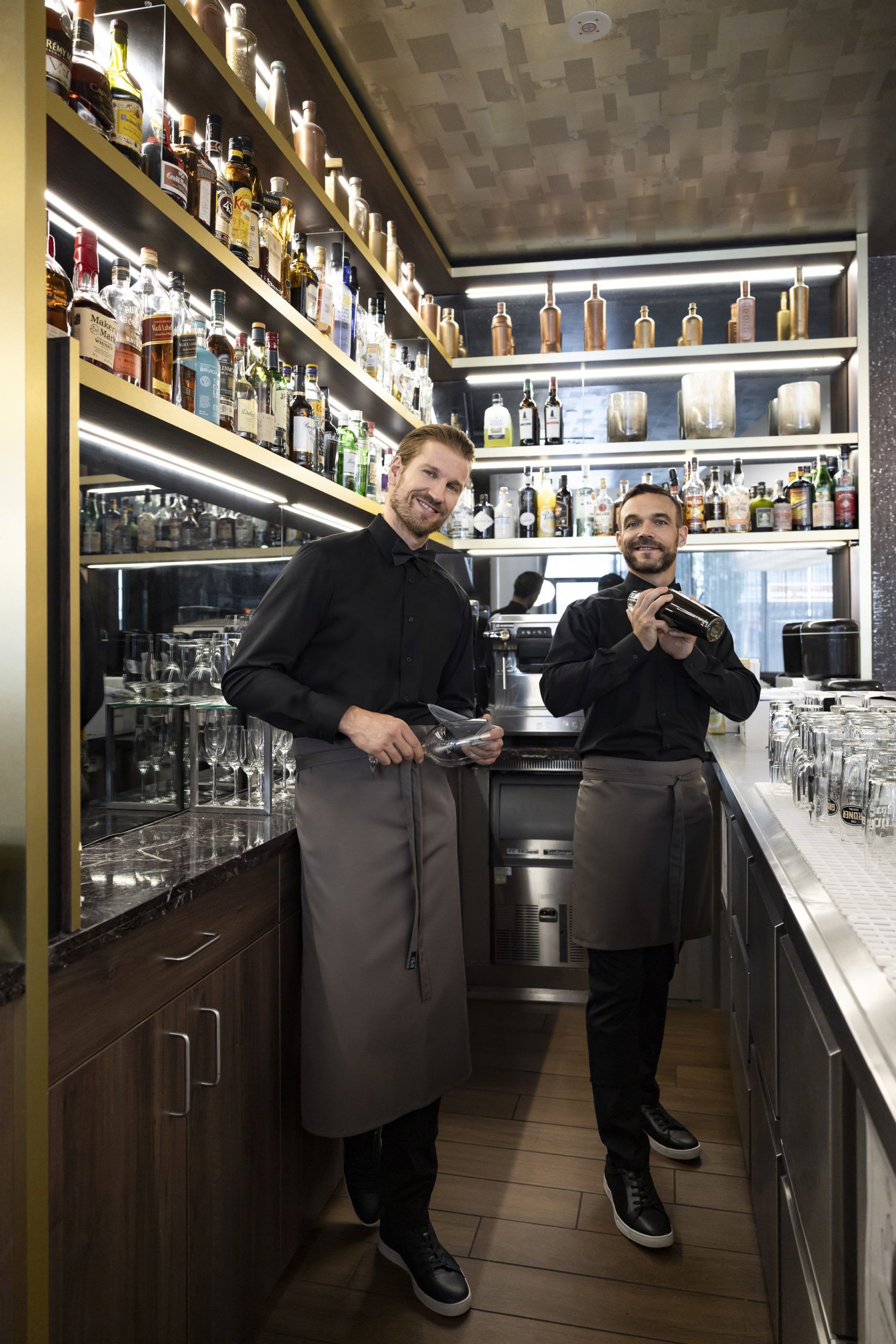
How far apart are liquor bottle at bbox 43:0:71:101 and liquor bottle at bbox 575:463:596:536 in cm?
288

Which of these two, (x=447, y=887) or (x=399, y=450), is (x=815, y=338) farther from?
(x=447, y=887)

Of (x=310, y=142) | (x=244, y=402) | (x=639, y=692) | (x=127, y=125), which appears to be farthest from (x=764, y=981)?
(x=310, y=142)

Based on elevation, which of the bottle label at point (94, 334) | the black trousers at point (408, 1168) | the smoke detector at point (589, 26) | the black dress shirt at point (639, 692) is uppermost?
the smoke detector at point (589, 26)

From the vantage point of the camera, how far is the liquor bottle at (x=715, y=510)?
394 cm

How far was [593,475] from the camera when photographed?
422 centimetres

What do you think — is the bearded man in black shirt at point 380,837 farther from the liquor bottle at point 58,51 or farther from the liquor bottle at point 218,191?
the liquor bottle at point 58,51

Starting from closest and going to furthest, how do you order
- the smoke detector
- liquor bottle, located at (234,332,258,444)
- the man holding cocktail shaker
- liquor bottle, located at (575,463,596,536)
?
liquor bottle, located at (234,332,258,444)
the man holding cocktail shaker
the smoke detector
liquor bottle, located at (575,463,596,536)

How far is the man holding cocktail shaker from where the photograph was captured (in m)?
2.04

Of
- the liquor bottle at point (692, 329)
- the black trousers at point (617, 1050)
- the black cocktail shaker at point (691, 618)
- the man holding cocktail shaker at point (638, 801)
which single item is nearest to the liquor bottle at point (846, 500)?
the liquor bottle at point (692, 329)

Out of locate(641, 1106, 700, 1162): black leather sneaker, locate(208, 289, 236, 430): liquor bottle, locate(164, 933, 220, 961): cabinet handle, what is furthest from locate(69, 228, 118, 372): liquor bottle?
locate(641, 1106, 700, 1162): black leather sneaker

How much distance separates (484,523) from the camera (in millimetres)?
4145

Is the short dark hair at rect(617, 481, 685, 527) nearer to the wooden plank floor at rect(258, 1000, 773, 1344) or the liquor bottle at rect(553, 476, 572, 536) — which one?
the wooden plank floor at rect(258, 1000, 773, 1344)

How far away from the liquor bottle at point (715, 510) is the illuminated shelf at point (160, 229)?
1.96m

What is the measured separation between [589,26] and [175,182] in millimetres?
1458
